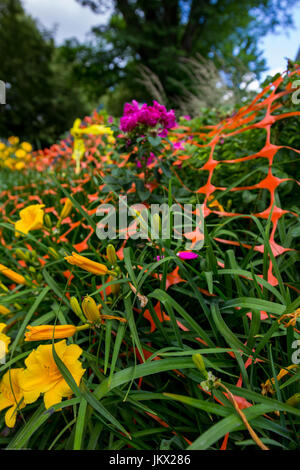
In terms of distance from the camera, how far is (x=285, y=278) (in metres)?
0.82

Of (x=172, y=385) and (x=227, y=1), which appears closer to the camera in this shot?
(x=172, y=385)

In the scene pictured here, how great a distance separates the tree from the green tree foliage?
2.36m

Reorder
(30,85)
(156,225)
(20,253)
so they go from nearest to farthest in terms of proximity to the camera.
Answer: (156,225) < (20,253) < (30,85)

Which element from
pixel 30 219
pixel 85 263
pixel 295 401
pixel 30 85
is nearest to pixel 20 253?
pixel 30 219

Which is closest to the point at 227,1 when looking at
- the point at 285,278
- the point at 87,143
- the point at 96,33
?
the point at 96,33

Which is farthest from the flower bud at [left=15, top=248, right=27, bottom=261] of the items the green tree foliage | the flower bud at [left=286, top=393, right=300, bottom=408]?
the green tree foliage

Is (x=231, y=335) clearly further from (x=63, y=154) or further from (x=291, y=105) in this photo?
(x=63, y=154)

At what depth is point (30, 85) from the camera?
889 cm

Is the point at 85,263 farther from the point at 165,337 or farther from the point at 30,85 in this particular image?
the point at 30,85

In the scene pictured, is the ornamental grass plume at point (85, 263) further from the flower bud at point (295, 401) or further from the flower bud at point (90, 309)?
the flower bud at point (295, 401)

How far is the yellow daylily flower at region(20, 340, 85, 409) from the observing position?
554 millimetres

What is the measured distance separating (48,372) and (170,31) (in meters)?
11.3

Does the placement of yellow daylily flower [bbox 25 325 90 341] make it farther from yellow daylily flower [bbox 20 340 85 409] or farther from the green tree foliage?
the green tree foliage
